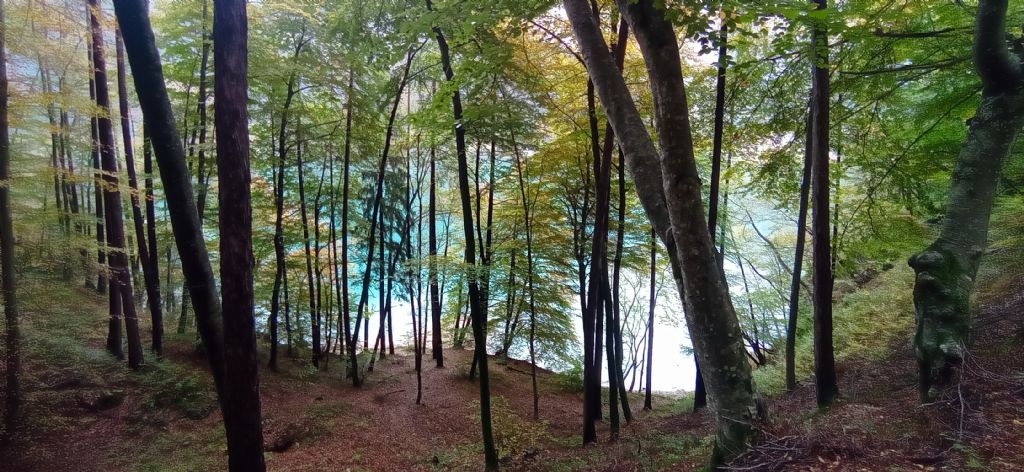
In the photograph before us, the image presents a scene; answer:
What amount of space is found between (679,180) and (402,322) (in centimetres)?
2078

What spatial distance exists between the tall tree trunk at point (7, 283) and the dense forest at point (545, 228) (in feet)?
0.21

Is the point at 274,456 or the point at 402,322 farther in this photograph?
the point at 402,322

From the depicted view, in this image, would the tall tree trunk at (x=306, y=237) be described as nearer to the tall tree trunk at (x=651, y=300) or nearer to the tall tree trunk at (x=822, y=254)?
the tall tree trunk at (x=651, y=300)

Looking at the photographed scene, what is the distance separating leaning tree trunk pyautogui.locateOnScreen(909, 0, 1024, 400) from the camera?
3617 millimetres

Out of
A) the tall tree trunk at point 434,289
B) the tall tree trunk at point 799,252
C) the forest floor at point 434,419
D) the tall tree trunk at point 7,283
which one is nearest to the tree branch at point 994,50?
the forest floor at point 434,419

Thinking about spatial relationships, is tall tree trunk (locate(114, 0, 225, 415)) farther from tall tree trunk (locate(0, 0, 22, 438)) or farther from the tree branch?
the tree branch

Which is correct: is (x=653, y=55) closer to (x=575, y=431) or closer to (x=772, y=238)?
(x=575, y=431)

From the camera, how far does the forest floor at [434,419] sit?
9.34 ft

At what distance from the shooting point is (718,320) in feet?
10.1

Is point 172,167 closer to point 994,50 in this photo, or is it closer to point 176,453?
point 176,453

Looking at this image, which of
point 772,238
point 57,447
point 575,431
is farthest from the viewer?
point 772,238

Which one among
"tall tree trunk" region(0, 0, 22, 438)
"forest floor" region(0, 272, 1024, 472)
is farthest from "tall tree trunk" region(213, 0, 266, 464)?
"tall tree trunk" region(0, 0, 22, 438)

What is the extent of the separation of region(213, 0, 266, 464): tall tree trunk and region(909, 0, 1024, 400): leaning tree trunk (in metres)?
5.84

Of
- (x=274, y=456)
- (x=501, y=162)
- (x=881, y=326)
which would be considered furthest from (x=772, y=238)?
(x=274, y=456)
